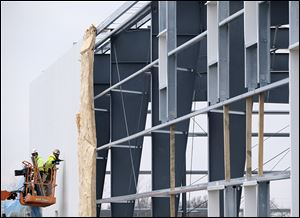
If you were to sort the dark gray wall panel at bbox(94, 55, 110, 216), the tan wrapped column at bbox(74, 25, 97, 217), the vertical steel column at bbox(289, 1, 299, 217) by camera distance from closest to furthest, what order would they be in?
the vertical steel column at bbox(289, 1, 299, 217)
the tan wrapped column at bbox(74, 25, 97, 217)
the dark gray wall panel at bbox(94, 55, 110, 216)

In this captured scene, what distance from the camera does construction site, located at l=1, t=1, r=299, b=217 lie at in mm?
21406

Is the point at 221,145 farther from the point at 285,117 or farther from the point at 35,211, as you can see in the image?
the point at 35,211

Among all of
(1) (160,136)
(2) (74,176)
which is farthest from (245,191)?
(2) (74,176)

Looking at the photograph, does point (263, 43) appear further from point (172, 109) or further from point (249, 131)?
point (172, 109)

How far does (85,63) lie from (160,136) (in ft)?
18.9

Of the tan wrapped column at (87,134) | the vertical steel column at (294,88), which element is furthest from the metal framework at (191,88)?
the tan wrapped column at (87,134)

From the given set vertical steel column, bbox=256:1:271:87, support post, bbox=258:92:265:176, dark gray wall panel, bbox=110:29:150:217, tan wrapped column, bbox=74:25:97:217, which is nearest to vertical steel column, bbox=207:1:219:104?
support post, bbox=258:92:265:176

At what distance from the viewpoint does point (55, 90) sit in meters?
40.2

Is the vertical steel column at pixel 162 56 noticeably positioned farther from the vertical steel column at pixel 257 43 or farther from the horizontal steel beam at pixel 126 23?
the vertical steel column at pixel 257 43

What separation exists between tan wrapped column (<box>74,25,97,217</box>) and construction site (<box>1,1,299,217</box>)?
43 mm

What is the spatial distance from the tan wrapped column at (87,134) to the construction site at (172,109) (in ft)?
0.14

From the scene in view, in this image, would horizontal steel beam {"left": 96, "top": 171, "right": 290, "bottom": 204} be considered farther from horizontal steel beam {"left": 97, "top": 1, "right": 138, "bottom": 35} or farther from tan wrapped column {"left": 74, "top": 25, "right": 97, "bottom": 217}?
horizontal steel beam {"left": 97, "top": 1, "right": 138, "bottom": 35}

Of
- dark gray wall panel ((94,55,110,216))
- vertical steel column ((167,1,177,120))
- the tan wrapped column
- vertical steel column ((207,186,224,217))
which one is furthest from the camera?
dark gray wall panel ((94,55,110,216))

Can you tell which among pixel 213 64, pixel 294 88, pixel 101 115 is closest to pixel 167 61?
pixel 213 64
